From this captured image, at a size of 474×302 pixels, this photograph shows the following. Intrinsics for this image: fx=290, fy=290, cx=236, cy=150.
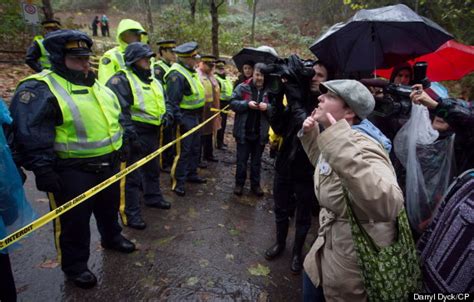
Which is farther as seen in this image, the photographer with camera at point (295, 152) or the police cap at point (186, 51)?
the police cap at point (186, 51)

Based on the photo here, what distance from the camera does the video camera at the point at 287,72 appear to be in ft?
8.62

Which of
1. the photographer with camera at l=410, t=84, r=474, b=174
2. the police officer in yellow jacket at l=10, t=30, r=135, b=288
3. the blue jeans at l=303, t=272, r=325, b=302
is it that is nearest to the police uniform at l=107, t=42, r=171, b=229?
Result: the police officer in yellow jacket at l=10, t=30, r=135, b=288

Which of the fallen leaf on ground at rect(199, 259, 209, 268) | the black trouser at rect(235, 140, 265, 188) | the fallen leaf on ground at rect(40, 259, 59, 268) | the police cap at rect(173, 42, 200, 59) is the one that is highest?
the police cap at rect(173, 42, 200, 59)

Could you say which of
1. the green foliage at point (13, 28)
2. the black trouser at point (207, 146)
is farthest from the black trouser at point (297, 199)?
the green foliage at point (13, 28)

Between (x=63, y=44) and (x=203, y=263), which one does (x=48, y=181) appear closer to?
(x=63, y=44)

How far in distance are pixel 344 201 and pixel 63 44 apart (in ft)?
8.01

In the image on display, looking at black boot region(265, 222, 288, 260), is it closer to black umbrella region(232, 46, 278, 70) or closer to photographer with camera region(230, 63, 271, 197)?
photographer with camera region(230, 63, 271, 197)

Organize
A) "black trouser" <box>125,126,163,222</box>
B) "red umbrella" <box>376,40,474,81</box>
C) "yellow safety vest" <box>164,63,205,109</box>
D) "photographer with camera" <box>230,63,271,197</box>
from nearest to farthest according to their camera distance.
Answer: "black trouser" <box>125,126,163,222</box>, "red umbrella" <box>376,40,474,81</box>, "photographer with camera" <box>230,63,271,197</box>, "yellow safety vest" <box>164,63,205,109</box>

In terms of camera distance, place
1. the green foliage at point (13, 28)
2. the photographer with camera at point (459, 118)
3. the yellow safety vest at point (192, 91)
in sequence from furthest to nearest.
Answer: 1. the green foliage at point (13, 28)
2. the yellow safety vest at point (192, 91)
3. the photographer with camera at point (459, 118)

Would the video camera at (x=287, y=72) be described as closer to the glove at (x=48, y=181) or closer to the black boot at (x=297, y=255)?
the black boot at (x=297, y=255)

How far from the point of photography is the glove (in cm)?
222

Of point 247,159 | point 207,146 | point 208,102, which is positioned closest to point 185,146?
point 247,159

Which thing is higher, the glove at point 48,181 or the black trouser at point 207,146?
the glove at point 48,181

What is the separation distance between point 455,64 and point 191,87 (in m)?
4.05
